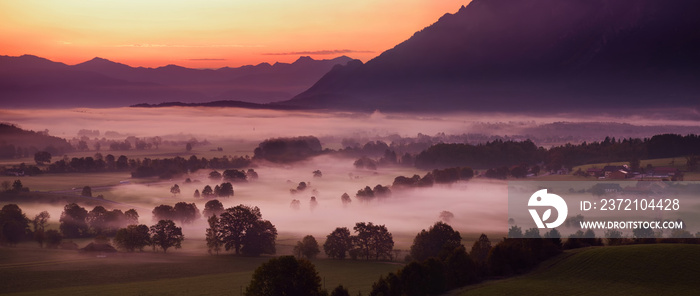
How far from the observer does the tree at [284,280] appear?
64.1m

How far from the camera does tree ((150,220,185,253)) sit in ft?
349

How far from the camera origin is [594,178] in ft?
647

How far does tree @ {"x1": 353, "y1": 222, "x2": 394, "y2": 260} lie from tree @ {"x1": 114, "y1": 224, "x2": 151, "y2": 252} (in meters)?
31.0

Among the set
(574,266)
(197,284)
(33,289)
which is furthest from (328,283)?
(33,289)

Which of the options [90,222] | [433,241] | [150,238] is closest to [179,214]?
[90,222]

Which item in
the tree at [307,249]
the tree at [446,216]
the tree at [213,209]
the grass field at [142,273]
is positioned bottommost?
the grass field at [142,273]

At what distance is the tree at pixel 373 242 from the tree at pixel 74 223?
161 feet

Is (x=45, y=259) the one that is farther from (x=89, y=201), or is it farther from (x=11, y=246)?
(x=89, y=201)

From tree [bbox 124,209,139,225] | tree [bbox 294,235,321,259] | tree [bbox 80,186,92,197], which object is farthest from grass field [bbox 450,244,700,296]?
tree [bbox 80,186,92,197]

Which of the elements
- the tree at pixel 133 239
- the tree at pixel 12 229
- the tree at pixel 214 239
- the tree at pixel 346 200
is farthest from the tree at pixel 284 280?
the tree at pixel 346 200

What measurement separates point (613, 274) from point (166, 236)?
6303 cm

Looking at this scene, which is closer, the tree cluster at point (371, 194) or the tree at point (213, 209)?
the tree at point (213, 209)

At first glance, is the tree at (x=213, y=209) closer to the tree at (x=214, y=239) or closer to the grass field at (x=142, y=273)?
the tree at (x=214, y=239)

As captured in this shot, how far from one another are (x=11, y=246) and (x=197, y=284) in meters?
42.4
